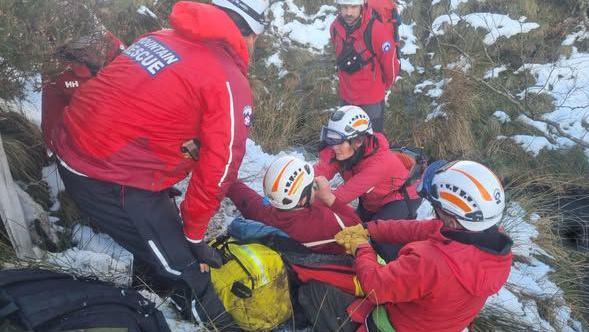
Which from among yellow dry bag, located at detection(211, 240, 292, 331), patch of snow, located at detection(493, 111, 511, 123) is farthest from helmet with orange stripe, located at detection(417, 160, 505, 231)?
patch of snow, located at detection(493, 111, 511, 123)

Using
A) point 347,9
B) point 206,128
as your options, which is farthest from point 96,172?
point 347,9

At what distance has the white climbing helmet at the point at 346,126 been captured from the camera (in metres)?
3.90

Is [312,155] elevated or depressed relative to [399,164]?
depressed

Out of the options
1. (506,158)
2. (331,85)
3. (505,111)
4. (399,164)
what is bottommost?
(506,158)

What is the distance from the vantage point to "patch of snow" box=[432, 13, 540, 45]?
8500 mm

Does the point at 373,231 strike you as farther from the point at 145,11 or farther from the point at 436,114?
the point at 145,11

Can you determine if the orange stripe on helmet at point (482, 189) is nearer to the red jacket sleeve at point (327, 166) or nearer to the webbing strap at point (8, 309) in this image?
the red jacket sleeve at point (327, 166)

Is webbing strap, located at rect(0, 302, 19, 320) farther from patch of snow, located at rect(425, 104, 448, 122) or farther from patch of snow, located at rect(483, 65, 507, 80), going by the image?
patch of snow, located at rect(483, 65, 507, 80)

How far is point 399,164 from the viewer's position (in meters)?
3.98

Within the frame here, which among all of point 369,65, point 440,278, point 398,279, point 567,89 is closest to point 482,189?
point 440,278

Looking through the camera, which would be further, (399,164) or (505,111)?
(505,111)

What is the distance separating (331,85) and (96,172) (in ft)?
18.0

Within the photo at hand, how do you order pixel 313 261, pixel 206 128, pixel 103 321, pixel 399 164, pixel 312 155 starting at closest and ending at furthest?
pixel 103 321 < pixel 206 128 < pixel 313 261 < pixel 399 164 < pixel 312 155

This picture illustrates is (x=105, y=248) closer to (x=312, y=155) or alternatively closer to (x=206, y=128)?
(x=206, y=128)
